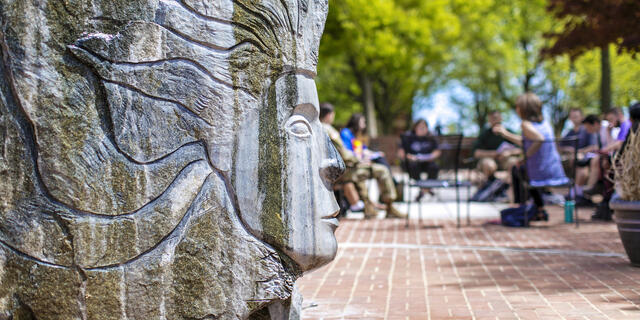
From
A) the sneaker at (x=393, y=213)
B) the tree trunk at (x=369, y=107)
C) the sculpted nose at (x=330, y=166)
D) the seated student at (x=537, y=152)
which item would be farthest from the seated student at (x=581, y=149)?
the tree trunk at (x=369, y=107)

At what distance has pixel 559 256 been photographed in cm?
718

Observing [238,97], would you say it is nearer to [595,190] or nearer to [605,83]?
[595,190]

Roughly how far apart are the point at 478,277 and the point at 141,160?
148 inches

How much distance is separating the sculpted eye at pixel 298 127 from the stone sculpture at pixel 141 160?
0.09 metres

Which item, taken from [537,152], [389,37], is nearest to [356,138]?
[537,152]

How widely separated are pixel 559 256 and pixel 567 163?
283 centimetres

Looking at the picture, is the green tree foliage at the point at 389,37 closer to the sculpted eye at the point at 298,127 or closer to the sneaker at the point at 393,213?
the sneaker at the point at 393,213

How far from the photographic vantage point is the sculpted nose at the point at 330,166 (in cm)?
371

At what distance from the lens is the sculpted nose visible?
371 cm

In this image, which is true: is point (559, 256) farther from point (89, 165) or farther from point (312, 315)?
point (89, 165)

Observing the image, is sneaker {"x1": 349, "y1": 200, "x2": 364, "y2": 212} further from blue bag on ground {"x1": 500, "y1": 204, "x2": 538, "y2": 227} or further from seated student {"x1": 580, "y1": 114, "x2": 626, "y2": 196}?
seated student {"x1": 580, "y1": 114, "x2": 626, "y2": 196}

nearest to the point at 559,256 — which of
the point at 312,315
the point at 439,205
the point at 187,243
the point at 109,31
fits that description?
the point at 312,315

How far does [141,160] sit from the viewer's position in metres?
3.40

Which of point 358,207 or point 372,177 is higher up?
point 372,177
